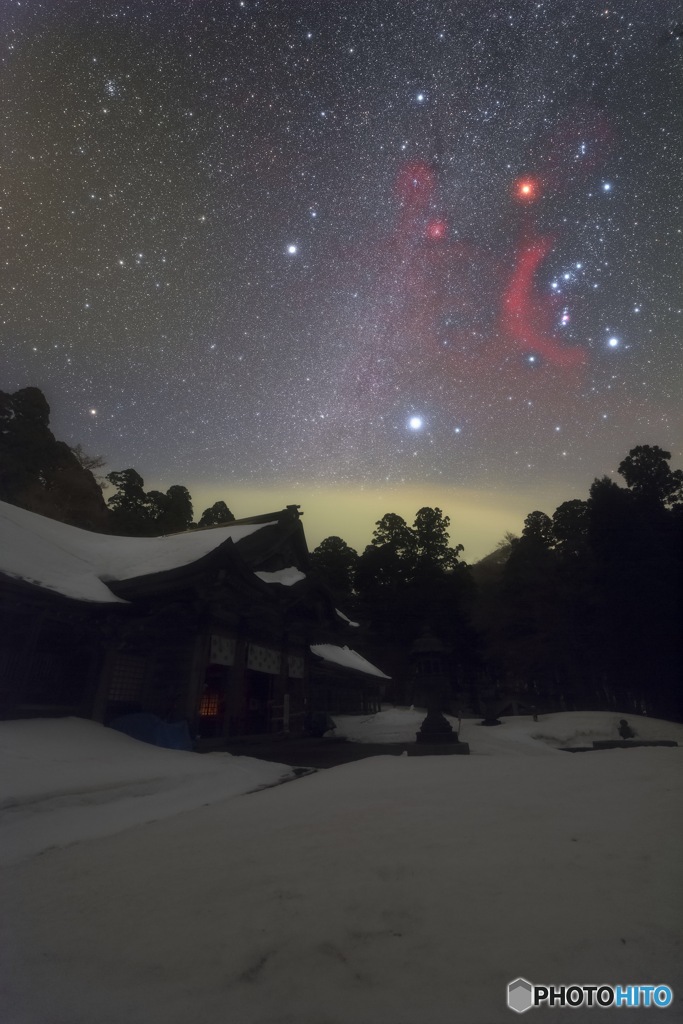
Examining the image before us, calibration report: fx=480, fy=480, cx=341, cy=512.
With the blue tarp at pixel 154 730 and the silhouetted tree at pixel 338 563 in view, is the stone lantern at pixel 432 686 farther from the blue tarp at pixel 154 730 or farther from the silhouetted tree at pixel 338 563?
the silhouetted tree at pixel 338 563

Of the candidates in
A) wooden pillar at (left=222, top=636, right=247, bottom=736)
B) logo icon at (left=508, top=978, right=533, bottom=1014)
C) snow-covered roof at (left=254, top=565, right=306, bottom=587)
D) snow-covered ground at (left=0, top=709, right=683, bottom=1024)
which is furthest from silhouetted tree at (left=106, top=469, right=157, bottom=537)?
logo icon at (left=508, top=978, right=533, bottom=1014)

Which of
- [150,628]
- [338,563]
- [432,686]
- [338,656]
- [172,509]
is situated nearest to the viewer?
[150,628]

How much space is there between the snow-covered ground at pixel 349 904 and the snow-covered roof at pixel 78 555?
4.72m

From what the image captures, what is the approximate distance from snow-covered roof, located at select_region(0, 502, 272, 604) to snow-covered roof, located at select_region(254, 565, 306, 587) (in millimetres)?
1649

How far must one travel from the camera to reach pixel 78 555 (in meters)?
11.4

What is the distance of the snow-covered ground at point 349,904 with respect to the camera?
5.95 feet

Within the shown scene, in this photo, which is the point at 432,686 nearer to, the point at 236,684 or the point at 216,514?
the point at 236,684

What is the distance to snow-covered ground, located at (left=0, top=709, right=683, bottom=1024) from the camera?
1.81 meters

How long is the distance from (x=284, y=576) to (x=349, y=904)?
45.8 ft

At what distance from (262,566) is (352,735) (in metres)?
7.03

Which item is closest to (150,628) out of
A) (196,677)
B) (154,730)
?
(196,677)

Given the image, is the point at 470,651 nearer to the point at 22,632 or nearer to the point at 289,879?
the point at 22,632

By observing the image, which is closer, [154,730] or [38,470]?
[154,730]

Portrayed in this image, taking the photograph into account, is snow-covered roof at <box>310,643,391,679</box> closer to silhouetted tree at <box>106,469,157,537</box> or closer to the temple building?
the temple building
